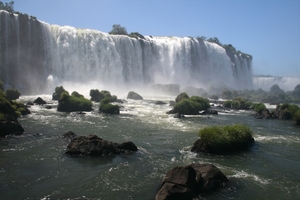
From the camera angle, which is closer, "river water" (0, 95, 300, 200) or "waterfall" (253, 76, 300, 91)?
"river water" (0, 95, 300, 200)

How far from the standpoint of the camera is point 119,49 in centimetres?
6038

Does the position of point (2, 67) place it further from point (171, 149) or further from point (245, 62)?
point (245, 62)

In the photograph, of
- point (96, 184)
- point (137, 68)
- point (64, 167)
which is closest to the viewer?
point (96, 184)

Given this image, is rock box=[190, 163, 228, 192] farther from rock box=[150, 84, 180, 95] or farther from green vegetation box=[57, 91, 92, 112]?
rock box=[150, 84, 180, 95]

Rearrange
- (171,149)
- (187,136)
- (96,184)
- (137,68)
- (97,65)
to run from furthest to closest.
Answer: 1. (137,68)
2. (97,65)
3. (187,136)
4. (171,149)
5. (96,184)

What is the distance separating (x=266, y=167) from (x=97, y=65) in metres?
50.2

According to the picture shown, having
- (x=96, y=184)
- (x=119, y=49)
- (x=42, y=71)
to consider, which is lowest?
(x=96, y=184)

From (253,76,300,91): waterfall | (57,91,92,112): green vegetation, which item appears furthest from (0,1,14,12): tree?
(253,76,300,91): waterfall

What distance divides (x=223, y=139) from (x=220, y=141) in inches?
9.2

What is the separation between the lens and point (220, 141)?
1234cm

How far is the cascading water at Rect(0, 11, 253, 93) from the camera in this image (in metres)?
46.3

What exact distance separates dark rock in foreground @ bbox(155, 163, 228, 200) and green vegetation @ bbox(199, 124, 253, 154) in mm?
3657

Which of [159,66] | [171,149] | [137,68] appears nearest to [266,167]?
[171,149]

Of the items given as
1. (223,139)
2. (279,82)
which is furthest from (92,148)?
(279,82)
